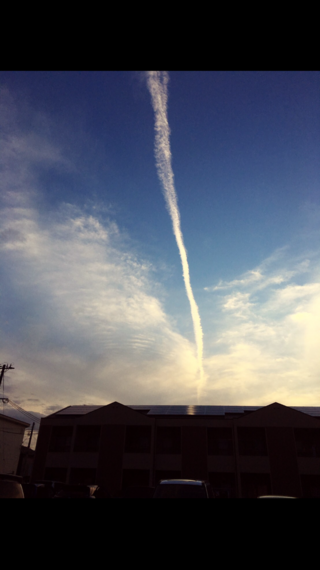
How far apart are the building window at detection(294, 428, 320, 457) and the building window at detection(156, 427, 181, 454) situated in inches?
426

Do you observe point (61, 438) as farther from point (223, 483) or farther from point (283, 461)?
point (283, 461)

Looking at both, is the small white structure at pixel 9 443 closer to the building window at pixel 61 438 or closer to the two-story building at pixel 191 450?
the two-story building at pixel 191 450

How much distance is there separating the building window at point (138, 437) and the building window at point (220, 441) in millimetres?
5890

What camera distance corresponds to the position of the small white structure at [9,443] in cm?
3816

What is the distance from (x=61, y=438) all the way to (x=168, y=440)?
1101 cm

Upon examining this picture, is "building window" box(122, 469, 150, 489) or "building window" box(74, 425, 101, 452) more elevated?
"building window" box(74, 425, 101, 452)

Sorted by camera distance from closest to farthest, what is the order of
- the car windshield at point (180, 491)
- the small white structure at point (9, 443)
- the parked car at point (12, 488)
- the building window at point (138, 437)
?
the parked car at point (12, 488)
the car windshield at point (180, 491)
the building window at point (138, 437)
the small white structure at point (9, 443)

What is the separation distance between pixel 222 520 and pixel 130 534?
1.22ft

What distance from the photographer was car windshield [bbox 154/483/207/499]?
27.4 feet

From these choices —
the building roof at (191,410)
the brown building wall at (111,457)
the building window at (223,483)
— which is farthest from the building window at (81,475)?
the building window at (223,483)

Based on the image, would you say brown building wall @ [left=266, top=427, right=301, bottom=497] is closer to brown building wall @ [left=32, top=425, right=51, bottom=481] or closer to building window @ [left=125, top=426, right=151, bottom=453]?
building window @ [left=125, top=426, right=151, bottom=453]

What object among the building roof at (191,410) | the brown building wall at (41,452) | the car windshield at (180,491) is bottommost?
the car windshield at (180,491)

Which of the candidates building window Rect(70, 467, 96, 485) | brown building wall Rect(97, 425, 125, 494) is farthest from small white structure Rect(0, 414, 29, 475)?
brown building wall Rect(97, 425, 125, 494)
